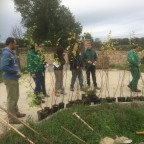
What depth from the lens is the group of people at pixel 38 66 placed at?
852 cm

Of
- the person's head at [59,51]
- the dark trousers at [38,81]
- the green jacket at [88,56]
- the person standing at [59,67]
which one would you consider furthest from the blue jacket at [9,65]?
the green jacket at [88,56]

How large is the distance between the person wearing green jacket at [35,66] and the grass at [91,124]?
6.54ft

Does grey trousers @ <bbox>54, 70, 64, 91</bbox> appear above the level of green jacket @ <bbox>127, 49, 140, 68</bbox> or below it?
below

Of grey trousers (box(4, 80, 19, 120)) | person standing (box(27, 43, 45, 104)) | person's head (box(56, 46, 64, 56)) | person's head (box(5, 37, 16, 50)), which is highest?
person's head (box(5, 37, 16, 50))

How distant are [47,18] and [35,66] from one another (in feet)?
82.5

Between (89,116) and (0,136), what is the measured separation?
5.93 ft

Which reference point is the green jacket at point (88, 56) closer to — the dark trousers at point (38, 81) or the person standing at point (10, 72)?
the dark trousers at point (38, 81)

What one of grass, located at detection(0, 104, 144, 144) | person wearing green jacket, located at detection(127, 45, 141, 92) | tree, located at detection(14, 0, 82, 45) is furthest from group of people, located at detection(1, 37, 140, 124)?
tree, located at detection(14, 0, 82, 45)

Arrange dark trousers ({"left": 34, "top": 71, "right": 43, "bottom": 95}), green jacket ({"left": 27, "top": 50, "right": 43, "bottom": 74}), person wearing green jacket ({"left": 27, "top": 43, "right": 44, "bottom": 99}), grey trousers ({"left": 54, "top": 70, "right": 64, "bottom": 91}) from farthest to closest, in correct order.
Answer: grey trousers ({"left": 54, "top": 70, "right": 64, "bottom": 91}) → dark trousers ({"left": 34, "top": 71, "right": 43, "bottom": 95}) → person wearing green jacket ({"left": 27, "top": 43, "right": 44, "bottom": 99}) → green jacket ({"left": 27, "top": 50, "right": 43, "bottom": 74})

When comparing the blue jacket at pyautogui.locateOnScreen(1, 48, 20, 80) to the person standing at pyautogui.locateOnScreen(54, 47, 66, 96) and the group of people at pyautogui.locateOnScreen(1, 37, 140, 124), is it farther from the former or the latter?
the person standing at pyautogui.locateOnScreen(54, 47, 66, 96)

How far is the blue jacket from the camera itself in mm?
8422

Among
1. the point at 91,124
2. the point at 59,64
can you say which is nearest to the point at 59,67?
the point at 59,64

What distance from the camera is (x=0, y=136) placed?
23.0 ft

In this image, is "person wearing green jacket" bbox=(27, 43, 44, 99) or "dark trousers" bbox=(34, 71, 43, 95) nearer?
"person wearing green jacket" bbox=(27, 43, 44, 99)
